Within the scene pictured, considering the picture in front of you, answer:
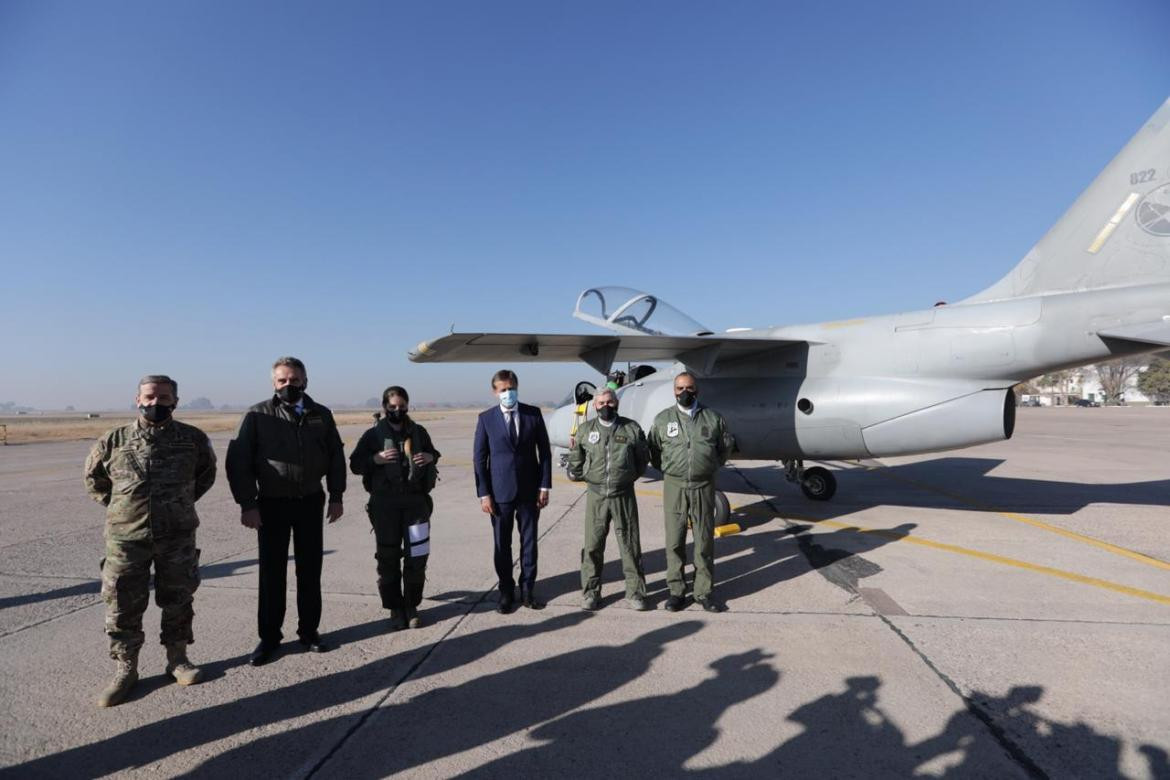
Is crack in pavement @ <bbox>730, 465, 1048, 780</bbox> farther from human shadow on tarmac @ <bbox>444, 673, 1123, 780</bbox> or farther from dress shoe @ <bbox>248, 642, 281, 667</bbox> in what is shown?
dress shoe @ <bbox>248, 642, 281, 667</bbox>

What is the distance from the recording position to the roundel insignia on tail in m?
5.48

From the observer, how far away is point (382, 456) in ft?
12.5

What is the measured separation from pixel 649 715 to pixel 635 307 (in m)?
7.18

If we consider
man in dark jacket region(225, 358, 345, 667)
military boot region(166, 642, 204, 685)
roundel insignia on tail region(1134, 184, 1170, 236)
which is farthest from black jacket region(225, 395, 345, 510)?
→ roundel insignia on tail region(1134, 184, 1170, 236)

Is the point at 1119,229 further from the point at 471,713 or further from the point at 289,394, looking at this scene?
the point at 289,394

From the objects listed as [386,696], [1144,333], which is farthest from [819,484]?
[386,696]

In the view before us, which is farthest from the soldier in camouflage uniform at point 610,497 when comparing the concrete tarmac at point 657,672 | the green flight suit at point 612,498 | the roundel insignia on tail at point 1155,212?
the roundel insignia on tail at point 1155,212

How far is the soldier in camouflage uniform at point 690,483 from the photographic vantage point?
13.7 ft

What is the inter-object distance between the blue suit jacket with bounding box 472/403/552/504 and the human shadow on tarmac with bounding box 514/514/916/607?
1.05 m

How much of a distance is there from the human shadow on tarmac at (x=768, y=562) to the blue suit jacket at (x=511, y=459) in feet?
3.44

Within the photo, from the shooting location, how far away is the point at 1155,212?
18.2 ft

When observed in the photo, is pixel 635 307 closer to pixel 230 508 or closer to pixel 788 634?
pixel 788 634

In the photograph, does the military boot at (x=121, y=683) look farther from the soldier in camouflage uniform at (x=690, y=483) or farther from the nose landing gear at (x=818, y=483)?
the nose landing gear at (x=818, y=483)

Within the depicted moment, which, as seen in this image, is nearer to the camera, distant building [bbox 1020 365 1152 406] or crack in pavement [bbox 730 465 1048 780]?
crack in pavement [bbox 730 465 1048 780]
